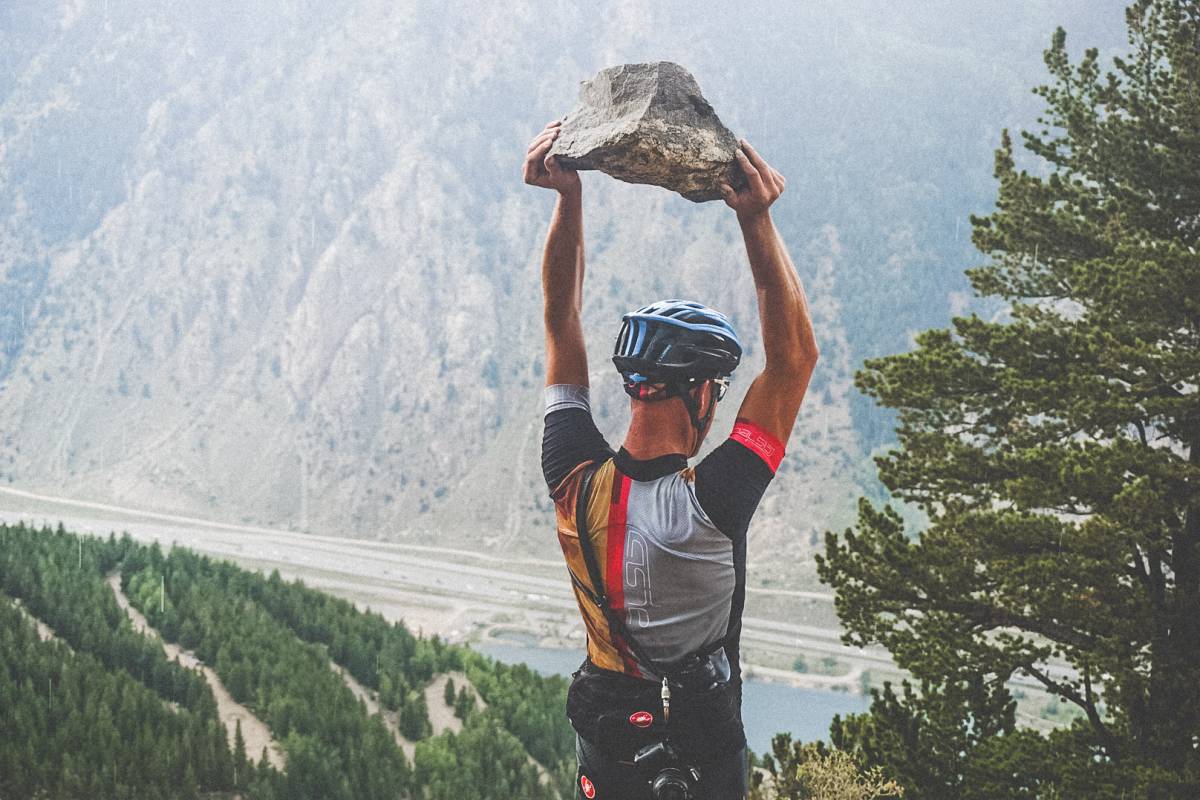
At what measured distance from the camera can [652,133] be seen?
16.5ft

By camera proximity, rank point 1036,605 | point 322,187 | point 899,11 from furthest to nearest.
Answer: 1. point 899,11
2. point 322,187
3. point 1036,605

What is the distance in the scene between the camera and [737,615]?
3916mm

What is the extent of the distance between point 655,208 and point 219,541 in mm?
78515

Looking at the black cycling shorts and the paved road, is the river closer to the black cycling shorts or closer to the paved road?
the paved road

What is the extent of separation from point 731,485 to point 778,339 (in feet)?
1.87

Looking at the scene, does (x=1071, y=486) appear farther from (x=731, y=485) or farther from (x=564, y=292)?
(x=731, y=485)

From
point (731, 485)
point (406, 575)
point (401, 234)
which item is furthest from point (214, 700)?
point (401, 234)

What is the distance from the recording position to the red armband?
3672mm

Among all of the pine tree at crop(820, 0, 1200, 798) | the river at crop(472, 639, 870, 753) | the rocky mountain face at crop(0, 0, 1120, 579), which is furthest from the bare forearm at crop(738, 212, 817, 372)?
the rocky mountain face at crop(0, 0, 1120, 579)

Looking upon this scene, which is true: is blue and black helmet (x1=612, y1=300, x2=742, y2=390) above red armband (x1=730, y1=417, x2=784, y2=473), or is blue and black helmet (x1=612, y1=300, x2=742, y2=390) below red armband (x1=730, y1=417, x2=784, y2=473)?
above

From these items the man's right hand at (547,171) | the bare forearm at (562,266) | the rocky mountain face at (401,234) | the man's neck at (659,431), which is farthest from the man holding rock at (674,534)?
the rocky mountain face at (401,234)

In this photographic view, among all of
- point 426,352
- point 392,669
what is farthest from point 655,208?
point 392,669

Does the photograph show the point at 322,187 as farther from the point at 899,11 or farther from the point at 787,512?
the point at 899,11

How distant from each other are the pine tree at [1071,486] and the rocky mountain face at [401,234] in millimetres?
87072
